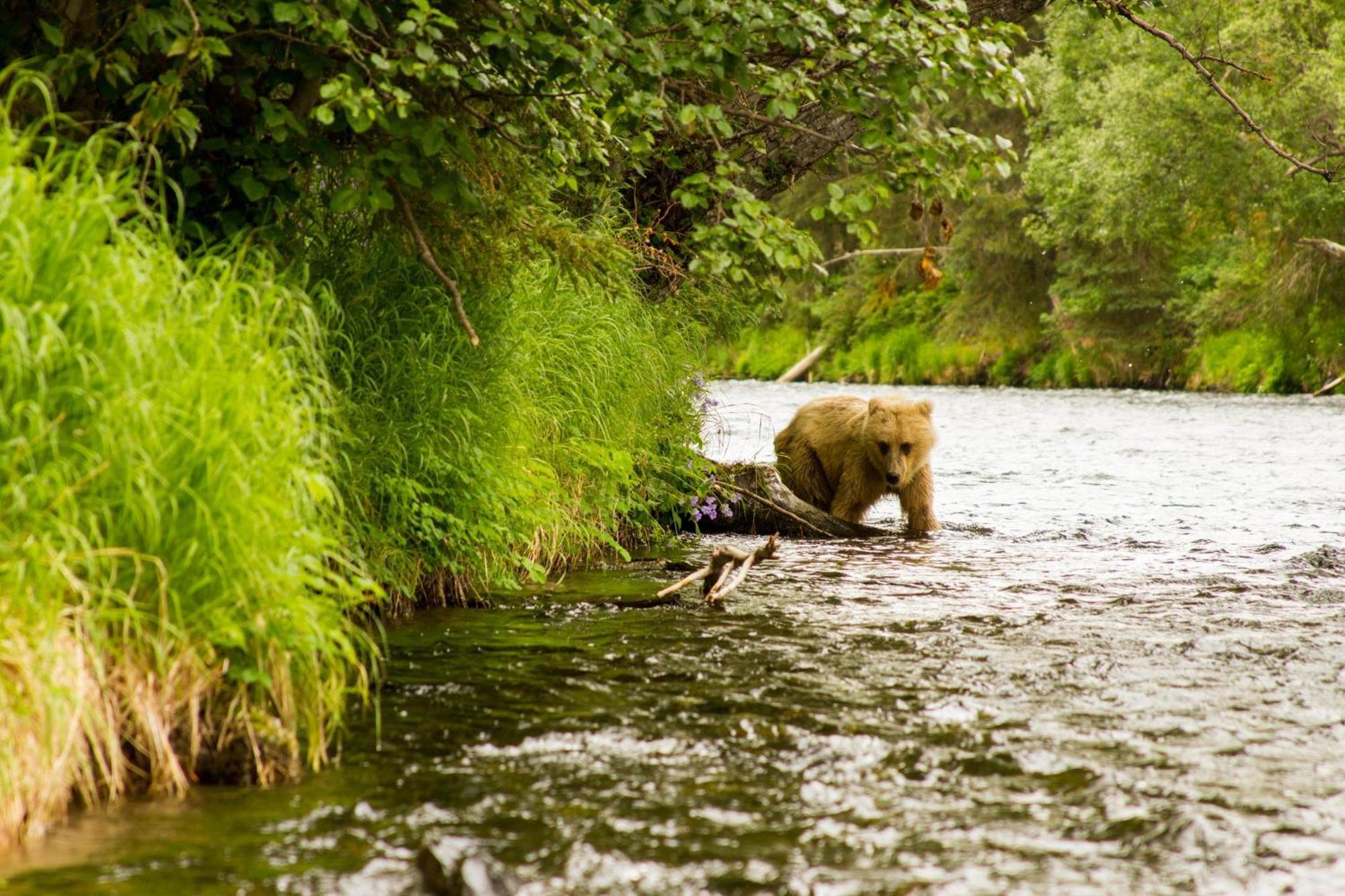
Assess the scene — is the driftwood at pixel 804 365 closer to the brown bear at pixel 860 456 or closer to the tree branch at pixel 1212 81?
the brown bear at pixel 860 456

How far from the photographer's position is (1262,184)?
92.6ft

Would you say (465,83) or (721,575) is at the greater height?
(465,83)

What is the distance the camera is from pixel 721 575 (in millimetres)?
6656

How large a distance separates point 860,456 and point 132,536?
693cm

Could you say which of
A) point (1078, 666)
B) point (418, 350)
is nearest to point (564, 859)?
point (1078, 666)

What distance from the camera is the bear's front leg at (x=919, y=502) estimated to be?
9711 mm

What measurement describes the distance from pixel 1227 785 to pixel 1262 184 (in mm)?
27606

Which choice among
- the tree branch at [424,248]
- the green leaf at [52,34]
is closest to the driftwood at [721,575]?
the tree branch at [424,248]

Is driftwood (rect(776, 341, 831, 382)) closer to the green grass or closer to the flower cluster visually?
the green grass

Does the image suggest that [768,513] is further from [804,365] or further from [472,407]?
[804,365]

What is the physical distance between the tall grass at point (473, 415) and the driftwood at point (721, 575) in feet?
2.39

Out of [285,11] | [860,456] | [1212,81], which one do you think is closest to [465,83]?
[285,11]

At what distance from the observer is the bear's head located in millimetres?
9445

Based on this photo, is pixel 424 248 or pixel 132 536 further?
pixel 424 248
